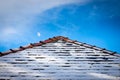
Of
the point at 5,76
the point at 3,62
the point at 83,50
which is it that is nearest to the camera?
the point at 5,76

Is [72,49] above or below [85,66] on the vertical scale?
above

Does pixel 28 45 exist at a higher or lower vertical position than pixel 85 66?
higher

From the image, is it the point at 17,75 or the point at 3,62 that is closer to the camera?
the point at 17,75

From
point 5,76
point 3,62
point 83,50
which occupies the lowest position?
point 5,76

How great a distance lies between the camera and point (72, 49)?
37.4 feet

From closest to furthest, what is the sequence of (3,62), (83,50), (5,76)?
1. (5,76)
2. (3,62)
3. (83,50)

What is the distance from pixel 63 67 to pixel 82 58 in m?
1.11

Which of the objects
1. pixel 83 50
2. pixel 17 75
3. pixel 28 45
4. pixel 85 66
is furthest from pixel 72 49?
pixel 17 75

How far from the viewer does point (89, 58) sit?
10.8 meters

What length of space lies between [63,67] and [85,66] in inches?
38.0

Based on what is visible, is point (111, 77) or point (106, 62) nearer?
point (111, 77)

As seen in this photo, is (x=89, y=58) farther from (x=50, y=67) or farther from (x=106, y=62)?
(x=50, y=67)

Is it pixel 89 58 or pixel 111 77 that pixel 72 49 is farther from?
pixel 111 77

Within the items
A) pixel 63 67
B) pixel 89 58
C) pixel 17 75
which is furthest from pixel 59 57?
pixel 17 75
